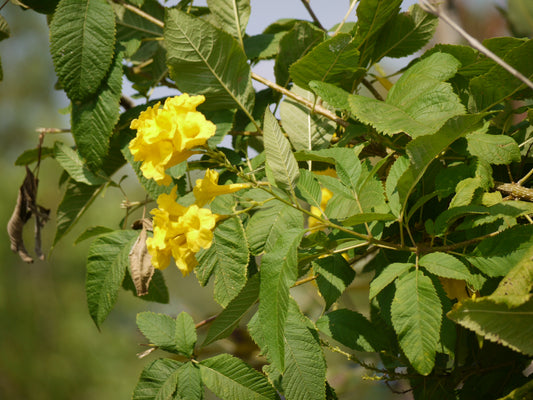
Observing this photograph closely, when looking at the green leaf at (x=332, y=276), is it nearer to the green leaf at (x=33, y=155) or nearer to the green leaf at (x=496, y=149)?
the green leaf at (x=496, y=149)

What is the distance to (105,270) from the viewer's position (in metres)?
0.41

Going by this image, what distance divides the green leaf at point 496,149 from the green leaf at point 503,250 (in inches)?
1.9

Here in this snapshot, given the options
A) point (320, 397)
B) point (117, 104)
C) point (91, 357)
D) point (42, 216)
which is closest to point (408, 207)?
point (320, 397)

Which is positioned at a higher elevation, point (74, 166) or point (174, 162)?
point (174, 162)

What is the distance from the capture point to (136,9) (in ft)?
1.52

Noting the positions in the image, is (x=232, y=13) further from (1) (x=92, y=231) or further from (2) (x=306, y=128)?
(1) (x=92, y=231)

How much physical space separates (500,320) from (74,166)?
0.42 meters

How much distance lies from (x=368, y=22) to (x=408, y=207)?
0.15 metres

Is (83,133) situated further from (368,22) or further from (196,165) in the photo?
(368,22)

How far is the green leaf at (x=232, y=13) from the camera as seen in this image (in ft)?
1.47

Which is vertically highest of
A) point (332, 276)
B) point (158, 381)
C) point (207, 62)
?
point (207, 62)

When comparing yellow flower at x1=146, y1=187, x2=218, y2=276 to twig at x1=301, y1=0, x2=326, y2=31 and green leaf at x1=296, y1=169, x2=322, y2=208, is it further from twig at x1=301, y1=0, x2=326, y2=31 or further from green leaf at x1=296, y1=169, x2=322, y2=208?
twig at x1=301, y1=0, x2=326, y2=31

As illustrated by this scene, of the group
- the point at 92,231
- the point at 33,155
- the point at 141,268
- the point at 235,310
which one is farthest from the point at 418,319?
the point at 33,155

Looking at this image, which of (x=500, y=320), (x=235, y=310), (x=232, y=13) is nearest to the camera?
(x=500, y=320)
